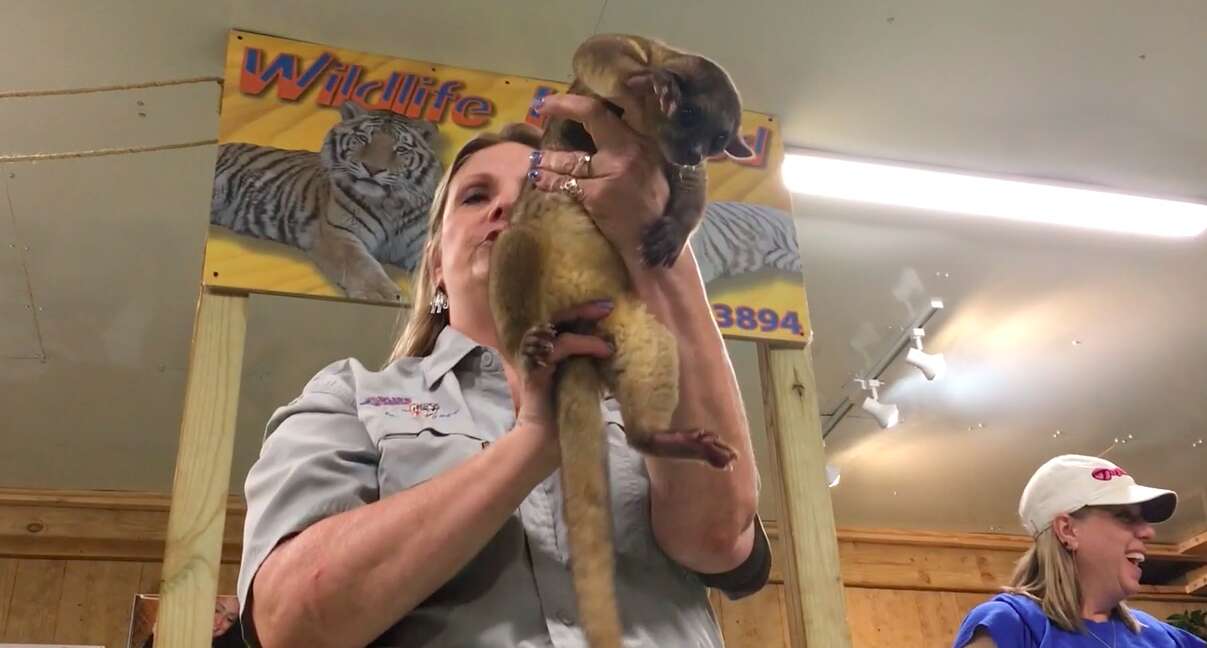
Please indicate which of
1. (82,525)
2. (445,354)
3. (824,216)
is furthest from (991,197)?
(82,525)

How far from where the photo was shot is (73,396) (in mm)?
3961

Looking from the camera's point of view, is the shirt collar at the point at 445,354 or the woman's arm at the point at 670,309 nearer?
the woman's arm at the point at 670,309

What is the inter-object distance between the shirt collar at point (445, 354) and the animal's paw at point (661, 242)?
1.13 feet

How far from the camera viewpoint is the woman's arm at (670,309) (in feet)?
2.50

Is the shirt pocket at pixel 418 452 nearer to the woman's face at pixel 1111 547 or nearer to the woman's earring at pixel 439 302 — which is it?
the woman's earring at pixel 439 302

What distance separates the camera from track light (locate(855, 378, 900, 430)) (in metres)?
4.17

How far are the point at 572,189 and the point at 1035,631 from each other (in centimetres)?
233

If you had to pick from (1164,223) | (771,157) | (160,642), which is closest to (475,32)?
(771,157)

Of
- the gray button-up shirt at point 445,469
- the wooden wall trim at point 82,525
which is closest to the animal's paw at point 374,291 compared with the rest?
the gray button-up shirt at point 445,469

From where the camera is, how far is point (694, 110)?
0.77m

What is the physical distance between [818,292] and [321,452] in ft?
8.70

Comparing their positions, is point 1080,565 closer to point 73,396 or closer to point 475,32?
point 475,32

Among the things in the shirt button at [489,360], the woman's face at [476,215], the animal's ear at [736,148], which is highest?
the woman's face at [476,215]

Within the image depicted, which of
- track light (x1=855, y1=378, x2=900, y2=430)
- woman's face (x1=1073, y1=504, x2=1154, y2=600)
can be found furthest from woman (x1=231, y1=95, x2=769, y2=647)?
track light (x1=855, y1=378, x2=900, y2=430)
